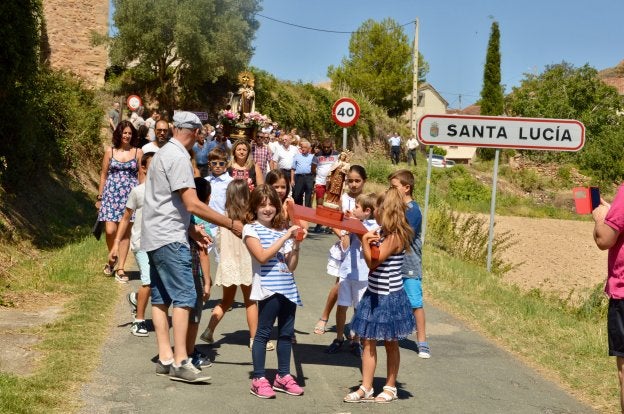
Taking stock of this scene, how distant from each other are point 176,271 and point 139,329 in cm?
184

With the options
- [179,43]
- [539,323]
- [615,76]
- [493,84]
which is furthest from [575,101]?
[539,323]

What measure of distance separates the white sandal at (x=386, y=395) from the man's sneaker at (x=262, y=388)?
82cm

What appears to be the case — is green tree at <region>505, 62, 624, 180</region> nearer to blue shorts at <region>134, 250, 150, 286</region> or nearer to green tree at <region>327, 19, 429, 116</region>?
green tree at <region>327, 19, 429, 116</region>

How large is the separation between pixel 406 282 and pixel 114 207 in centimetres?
427

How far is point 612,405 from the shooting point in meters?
7.14

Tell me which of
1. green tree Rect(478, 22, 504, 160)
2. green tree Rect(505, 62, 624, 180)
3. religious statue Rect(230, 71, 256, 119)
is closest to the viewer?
religious statue Rect(230, 71, 256, 119)

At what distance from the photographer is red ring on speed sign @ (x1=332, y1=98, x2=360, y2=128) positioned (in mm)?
17453

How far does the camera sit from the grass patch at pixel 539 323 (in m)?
8.01

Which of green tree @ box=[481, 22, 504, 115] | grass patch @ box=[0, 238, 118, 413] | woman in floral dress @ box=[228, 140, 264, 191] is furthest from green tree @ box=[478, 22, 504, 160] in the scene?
woman in floral dress @ box=[228, 140, 264, 191]

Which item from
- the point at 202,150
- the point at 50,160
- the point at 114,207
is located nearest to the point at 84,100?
the point at 50,160

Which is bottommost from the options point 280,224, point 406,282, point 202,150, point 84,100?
point 406,282

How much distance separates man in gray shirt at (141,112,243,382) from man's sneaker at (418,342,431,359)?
2.54 meters

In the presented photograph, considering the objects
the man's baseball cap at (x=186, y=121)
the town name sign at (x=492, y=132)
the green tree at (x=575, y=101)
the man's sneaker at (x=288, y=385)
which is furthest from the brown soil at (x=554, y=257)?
the green tree at (x=575, y=101)

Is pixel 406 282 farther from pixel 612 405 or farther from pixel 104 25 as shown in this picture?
pixel 104 25
